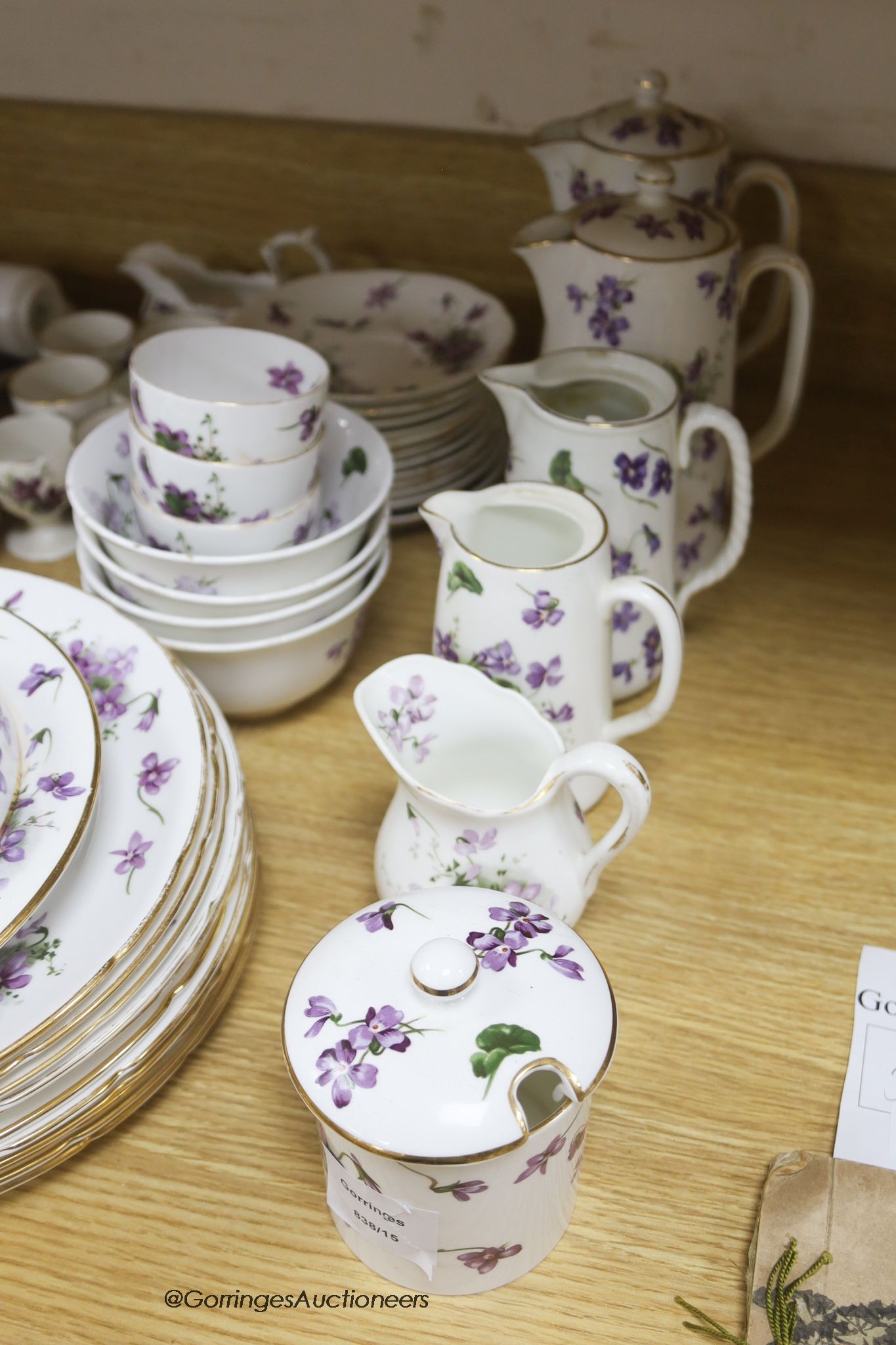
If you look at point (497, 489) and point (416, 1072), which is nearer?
point (416, 1072)

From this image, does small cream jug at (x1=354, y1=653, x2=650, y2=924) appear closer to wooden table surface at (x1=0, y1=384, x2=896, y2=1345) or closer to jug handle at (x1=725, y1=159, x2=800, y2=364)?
wooden table surface at (x1=0, y1=384, x2=896, y2=1345)

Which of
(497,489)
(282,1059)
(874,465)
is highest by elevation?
(497,489)

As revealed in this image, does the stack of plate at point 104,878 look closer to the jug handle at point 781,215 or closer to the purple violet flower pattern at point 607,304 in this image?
the purple violet flower pattern at point 607,304

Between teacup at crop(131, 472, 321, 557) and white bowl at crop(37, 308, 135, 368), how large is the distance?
36cm

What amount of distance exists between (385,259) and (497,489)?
0.49m

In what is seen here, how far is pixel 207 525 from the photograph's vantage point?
27.9 inches

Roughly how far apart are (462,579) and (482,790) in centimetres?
12

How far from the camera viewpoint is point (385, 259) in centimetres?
108

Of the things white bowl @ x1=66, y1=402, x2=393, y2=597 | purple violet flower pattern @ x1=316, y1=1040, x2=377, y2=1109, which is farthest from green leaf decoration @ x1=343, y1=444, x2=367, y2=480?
purple violet flower pattern @ x1=316, y1=1040, x2=377, y2=1109

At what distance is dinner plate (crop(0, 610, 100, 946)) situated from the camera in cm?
52

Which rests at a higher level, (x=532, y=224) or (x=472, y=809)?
(x=532, y=224)

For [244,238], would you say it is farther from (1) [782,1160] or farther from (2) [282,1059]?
(1) [782,1160]

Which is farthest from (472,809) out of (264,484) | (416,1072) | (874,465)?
(874,465)

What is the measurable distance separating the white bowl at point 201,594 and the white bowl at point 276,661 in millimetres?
17
